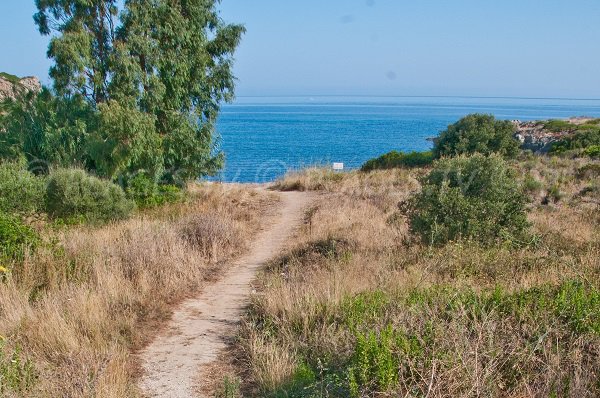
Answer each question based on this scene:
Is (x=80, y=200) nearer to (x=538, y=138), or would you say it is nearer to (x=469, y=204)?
(x=469, y=204)

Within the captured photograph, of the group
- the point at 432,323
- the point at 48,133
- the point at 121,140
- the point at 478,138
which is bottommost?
the point at 478,138

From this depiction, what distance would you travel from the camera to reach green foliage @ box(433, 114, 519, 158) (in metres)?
26.2

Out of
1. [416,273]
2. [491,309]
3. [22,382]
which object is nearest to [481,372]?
[491,309]

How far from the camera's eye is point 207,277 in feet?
29.1

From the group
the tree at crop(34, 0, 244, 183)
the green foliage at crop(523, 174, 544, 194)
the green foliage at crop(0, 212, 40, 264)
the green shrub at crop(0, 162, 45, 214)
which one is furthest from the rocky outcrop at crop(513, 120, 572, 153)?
the green foliage at crop(0, 212, 40, 264)

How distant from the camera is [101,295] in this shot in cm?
686

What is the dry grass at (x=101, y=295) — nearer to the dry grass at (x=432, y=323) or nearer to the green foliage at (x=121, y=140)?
the dry grass at (x=432, y=323)

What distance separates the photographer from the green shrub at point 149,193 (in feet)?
57.2

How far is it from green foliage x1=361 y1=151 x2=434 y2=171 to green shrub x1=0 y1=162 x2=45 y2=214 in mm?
18557

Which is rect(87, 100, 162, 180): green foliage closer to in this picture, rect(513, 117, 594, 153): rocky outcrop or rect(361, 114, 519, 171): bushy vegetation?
rect(361, 114, 519, 171): bushy vegetation

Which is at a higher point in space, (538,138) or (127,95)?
(127,95)

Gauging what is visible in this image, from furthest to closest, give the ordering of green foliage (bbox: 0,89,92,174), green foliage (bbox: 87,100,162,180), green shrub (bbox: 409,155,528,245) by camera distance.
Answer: green foliage (bbox: 0,89,92,174) < green foliage (bbox: 87,100,162,180) < green shrub (bbox: 409,155,528,245)

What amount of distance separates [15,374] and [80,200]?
973 centimetres

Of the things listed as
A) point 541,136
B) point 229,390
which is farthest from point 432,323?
point 541,136
